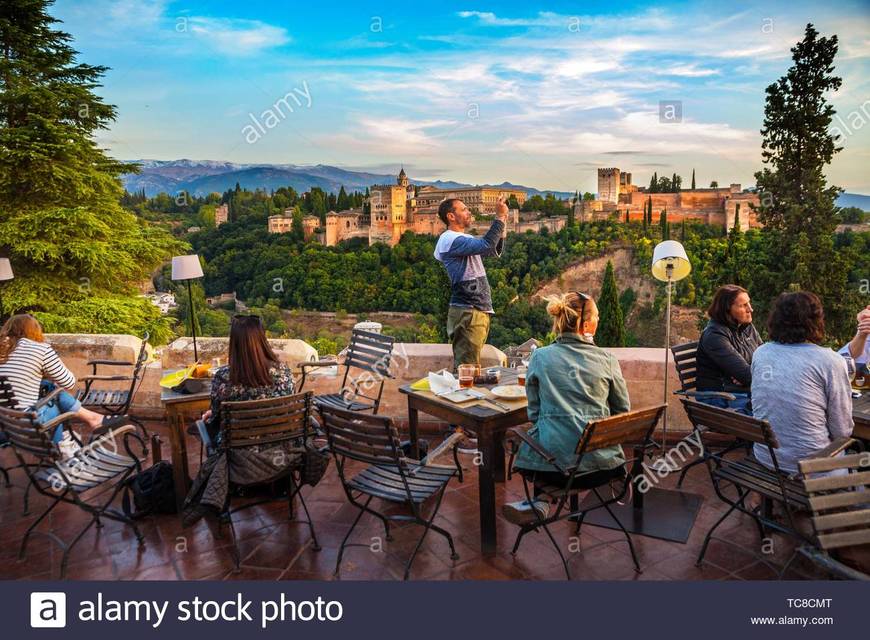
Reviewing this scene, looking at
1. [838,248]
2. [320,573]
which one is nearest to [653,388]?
[320,573]

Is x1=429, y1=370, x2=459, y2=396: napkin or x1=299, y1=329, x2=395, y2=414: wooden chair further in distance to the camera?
x1=299, y1=329, x2=395, y2=414: wooden chair

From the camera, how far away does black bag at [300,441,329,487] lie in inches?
117

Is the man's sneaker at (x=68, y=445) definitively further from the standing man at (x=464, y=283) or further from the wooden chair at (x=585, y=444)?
the wooden chair at (x=585, y=444)

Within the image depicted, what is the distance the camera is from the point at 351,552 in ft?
9.37

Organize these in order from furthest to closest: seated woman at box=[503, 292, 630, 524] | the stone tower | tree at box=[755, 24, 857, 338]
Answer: the stone tower → tree at box=[755, 24, 857, 338] → seated woman at box=[503, 292, 630, 524]

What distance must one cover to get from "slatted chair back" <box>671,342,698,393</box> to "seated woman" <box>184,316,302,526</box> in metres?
2.51

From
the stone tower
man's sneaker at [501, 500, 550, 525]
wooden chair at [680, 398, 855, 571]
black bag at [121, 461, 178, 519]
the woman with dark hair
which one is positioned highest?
the stone tower

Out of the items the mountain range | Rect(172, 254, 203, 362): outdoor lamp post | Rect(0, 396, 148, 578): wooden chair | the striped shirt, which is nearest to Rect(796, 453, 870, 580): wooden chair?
Rect(0, 396, 148, 578): wooden chair

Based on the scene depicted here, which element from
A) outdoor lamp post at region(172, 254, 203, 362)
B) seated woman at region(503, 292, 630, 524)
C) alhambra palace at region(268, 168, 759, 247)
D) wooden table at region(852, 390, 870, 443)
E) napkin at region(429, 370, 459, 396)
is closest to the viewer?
seated woman at region(503, 292, 630, 524)

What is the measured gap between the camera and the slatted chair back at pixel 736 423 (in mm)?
2346

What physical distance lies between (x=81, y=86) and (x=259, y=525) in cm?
1439

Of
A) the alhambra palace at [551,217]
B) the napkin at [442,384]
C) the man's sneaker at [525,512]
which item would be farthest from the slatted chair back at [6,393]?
the alhambra palace at [551,217]

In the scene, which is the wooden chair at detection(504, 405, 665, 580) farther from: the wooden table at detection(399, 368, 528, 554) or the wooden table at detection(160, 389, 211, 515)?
the wooden table at detection(160, 389, 211, 515)

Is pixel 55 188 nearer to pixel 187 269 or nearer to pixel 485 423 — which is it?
pixel 187 269
